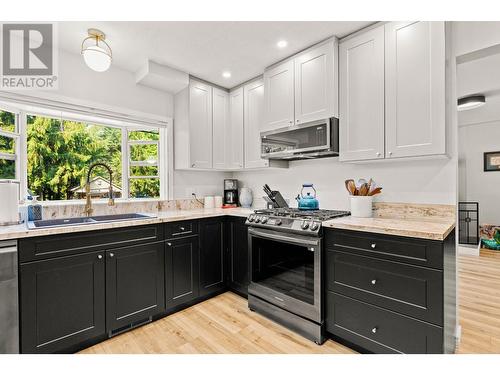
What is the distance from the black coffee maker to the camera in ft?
11.6

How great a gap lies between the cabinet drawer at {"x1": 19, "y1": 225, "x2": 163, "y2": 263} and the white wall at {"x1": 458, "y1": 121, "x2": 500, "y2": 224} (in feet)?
20.3

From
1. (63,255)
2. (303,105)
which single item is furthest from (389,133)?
(63,255)

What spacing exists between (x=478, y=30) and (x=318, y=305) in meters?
2.31

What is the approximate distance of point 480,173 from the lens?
205 inches

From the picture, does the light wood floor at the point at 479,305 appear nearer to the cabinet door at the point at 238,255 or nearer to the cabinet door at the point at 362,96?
the cabinet door at the point at 362,96

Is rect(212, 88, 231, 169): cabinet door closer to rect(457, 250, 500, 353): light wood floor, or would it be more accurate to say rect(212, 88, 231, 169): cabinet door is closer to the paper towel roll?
the paper towel roll

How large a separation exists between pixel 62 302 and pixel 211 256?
1.29 m

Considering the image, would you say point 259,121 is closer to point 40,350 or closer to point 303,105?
point 303,105

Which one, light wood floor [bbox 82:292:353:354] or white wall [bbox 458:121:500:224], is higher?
white wall [bbox 458:121:500:224]

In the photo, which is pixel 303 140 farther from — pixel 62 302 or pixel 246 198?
pixel 62 302

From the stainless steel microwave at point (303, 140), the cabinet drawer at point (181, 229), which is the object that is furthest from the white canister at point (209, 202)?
the stainless steel microwave at point (303, 140)

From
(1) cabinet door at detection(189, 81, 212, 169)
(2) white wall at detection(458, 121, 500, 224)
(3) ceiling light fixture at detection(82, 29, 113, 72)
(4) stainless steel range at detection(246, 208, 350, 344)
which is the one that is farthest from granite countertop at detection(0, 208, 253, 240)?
(2) white wall at detection(458, 121, 500, 224)

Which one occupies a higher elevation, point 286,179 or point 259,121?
point 259,121
